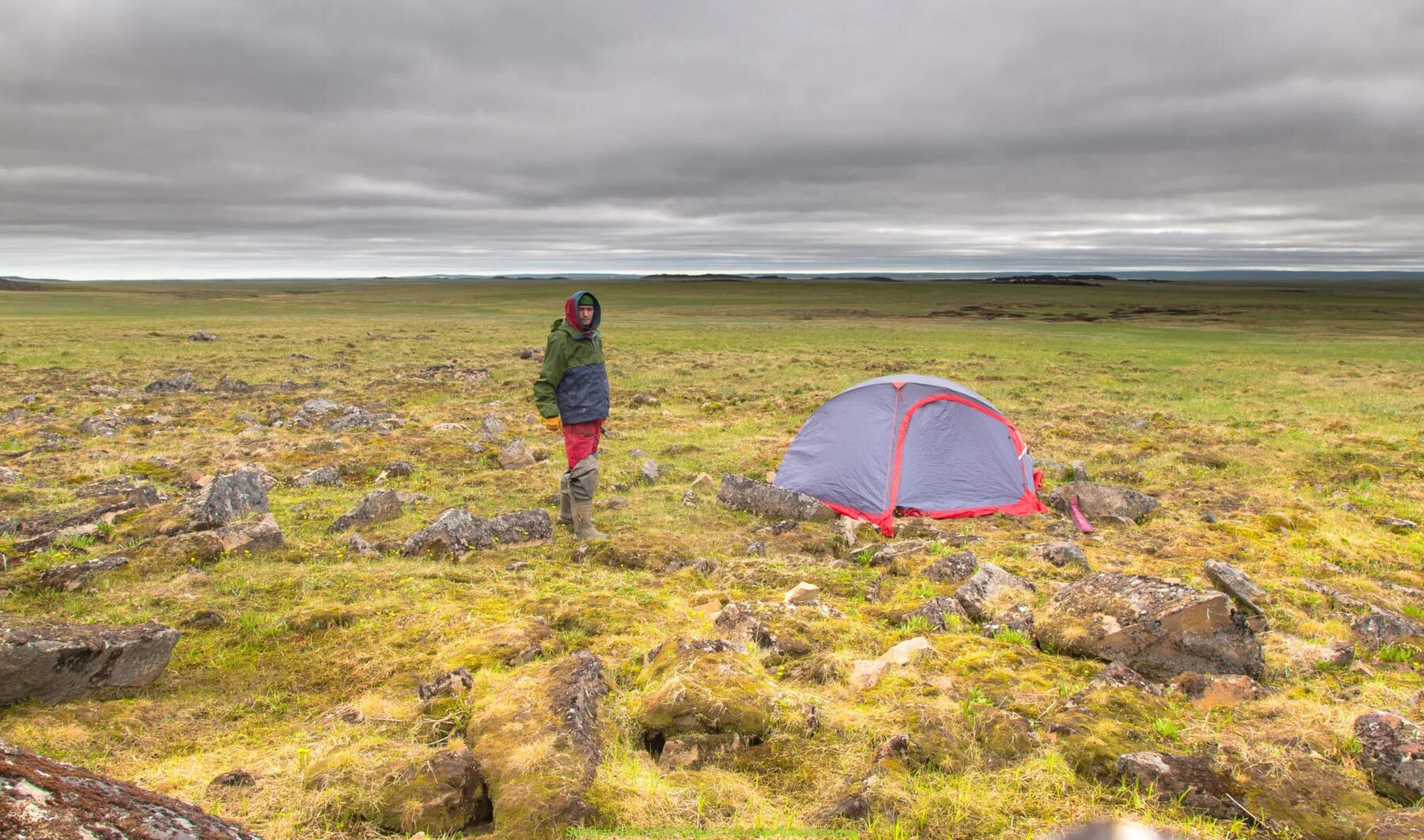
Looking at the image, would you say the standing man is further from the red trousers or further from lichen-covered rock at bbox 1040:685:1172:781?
lichen-covered rock at bbox 1040:685:1172:781

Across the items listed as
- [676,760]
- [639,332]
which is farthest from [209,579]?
[639,332]

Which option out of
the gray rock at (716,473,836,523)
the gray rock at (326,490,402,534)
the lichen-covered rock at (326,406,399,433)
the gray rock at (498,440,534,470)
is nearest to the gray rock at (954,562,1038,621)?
the gray rock at (716,473,836,523)

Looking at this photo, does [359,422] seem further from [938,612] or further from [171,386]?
[938,612]

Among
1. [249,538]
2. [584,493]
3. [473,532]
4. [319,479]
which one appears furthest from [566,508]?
[319,479]

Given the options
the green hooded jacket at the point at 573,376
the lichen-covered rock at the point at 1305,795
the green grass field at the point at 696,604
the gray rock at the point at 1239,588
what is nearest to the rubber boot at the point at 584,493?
the green grass field at the point at 696,604

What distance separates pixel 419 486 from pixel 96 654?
6.92 m

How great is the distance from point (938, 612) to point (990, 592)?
0.69 meters

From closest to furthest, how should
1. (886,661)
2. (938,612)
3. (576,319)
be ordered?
(886,661), (938,612), (576,319)

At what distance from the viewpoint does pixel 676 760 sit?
15.3ft

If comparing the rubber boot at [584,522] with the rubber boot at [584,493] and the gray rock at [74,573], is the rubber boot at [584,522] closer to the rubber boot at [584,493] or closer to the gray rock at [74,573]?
the rubber boot at [584,493]

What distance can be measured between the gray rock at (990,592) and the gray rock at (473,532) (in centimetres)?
518

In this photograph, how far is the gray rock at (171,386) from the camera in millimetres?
22141

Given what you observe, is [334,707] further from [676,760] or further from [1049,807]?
[1049,807]

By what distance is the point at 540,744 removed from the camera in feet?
14.5
